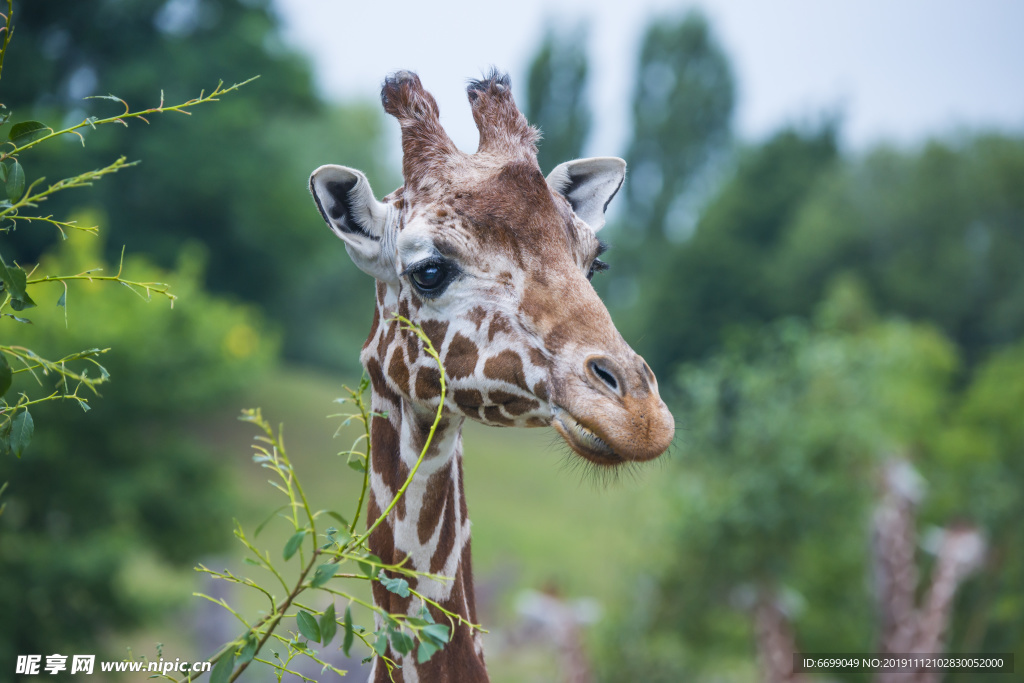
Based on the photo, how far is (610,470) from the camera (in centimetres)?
203

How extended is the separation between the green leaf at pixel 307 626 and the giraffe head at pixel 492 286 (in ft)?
2.24

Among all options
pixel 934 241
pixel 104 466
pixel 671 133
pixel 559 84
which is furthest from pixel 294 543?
pixel 671 133

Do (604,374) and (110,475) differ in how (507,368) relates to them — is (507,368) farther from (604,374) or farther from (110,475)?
(110,475)

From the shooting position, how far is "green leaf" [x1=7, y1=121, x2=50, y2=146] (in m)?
1.77

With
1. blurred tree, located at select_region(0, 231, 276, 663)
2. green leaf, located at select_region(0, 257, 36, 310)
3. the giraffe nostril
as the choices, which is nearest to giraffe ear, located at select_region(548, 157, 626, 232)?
the giraffe nostril

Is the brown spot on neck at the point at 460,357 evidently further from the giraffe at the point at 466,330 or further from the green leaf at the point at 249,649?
the green leaf at the point at 249,649

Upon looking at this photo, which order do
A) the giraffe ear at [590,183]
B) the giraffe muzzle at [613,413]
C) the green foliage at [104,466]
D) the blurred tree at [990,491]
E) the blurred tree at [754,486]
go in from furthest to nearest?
the blurred tree at [990,491]
the blurred tree at [754,486]
the green foliage at [104,466]
the giraffe ear at [590,183]
the giraffe muzzle at [613,413]

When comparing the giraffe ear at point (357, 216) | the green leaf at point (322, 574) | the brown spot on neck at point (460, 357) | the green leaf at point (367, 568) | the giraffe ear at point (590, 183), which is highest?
the giraffe ear at point (590, 183)

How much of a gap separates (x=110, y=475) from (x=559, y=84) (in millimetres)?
21963

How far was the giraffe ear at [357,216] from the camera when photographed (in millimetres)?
2309

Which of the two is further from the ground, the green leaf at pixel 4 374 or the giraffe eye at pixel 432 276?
the giraffe eye at pixel 432 276

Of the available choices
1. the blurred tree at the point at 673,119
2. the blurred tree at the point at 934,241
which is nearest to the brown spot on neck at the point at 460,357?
the blurred tree at the point at 934,241

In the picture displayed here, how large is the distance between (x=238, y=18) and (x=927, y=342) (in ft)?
62.8

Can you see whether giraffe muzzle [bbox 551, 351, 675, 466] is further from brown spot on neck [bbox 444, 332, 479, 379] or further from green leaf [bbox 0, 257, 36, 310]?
green leaf [bbox 0, 257, 36, 310]
